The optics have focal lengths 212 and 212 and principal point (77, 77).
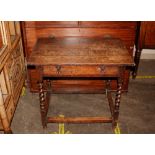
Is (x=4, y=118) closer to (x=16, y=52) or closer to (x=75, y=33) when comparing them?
(x=16, y=52)

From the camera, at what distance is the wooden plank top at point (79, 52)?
2.35m

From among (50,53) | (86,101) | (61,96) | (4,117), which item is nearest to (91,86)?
(86,101)

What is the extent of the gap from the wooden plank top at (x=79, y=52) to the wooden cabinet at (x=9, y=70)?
1.32ft

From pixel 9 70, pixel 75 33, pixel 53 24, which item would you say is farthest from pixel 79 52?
pixel 9 70

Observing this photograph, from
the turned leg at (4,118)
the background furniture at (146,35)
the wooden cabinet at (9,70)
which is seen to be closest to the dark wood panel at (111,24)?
the background furniture at (146,35)

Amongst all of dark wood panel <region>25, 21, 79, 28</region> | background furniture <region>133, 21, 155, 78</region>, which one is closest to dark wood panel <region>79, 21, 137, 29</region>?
dark wood panel <region>25, 21, 79, 28</region>

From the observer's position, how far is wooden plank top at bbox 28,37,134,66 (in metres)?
2.35

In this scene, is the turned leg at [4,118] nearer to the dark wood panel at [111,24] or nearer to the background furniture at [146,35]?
the dark wood panel at [111,24]

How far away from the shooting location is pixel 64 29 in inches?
120

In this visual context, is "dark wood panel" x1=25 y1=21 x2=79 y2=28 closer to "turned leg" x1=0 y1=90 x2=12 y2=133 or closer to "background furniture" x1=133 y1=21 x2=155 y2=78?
"turned leg" x1=0 y1=90 x2=12 y2=133

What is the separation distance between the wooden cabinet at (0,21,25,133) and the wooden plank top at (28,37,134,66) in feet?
1.32

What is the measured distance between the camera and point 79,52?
256 centimetres

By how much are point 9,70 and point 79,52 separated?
41.2 inches
